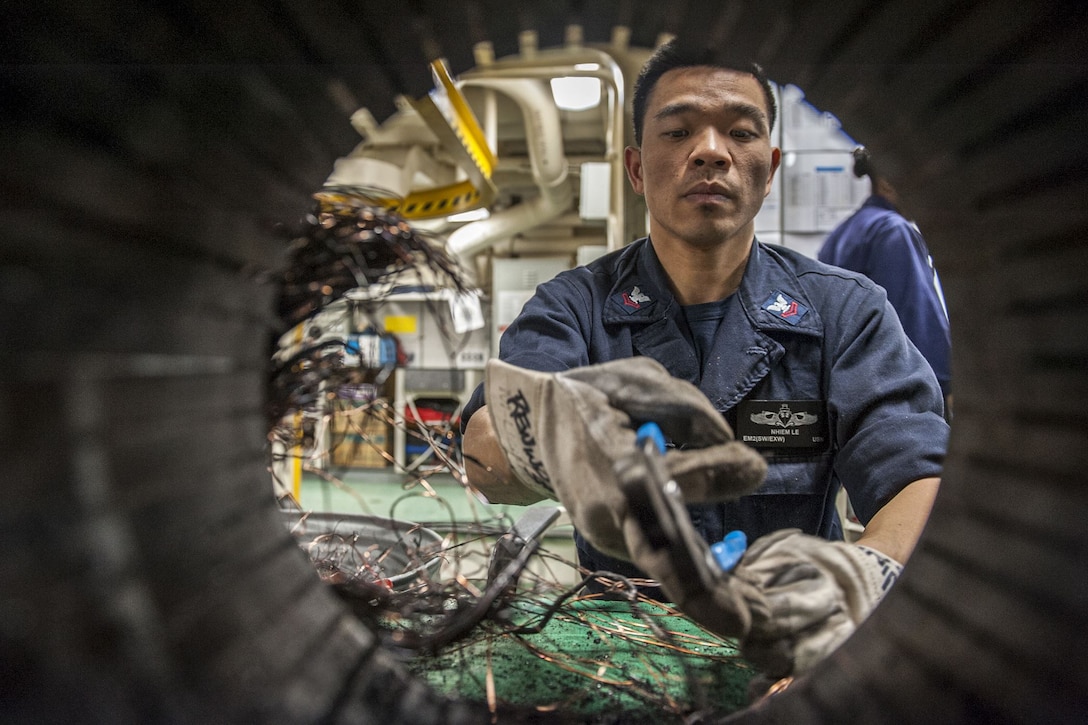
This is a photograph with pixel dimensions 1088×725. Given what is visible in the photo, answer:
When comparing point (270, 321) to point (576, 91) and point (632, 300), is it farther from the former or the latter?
point (576, 91)

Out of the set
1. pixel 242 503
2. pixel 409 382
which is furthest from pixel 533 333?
pixel 409 382

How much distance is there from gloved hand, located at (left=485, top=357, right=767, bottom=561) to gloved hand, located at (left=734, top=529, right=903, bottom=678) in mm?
112

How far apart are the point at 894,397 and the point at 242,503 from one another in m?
0.97

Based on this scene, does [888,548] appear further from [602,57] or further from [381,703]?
[602,57]

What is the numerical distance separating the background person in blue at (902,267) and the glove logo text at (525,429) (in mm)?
1245

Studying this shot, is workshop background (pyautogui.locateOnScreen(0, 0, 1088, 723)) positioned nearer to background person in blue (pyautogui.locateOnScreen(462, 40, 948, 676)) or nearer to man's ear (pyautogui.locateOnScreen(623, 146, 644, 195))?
background person in blue (pyautogui.locateOnScreen(462, 40, 948, 676))

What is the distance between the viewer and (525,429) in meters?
0.64

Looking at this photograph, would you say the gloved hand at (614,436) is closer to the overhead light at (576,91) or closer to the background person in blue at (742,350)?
the background person in blue at (742,350)

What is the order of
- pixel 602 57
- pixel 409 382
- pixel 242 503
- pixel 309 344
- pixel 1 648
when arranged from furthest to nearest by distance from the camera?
pixel 409 382, pixel 602 57, pixel 309 344, pixel 242 503, pixel 1 648

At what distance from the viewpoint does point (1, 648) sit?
0.37m

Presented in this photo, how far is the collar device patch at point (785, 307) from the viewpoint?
1.15 meters

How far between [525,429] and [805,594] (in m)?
0.31

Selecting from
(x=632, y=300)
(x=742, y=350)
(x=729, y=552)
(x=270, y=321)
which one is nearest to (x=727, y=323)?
(x=742, y=350)

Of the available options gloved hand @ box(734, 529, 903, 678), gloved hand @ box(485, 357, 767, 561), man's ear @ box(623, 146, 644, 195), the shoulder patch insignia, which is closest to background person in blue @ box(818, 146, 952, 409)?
man's ear @ box(623, 146, 644, 195)
